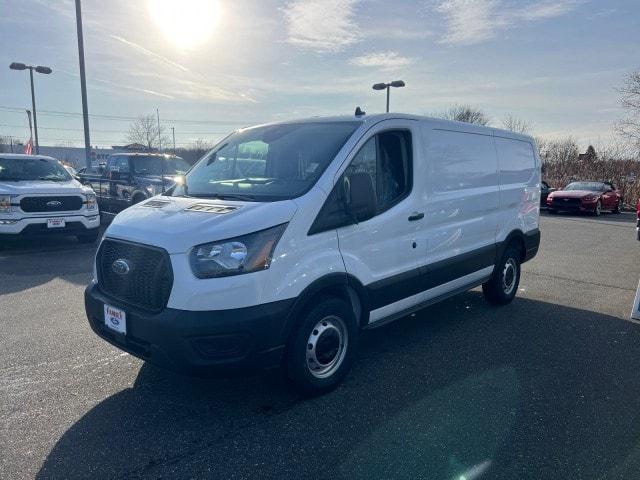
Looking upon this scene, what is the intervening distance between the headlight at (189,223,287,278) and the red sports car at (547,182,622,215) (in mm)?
20112

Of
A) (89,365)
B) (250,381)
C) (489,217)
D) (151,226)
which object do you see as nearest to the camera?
(151,226)

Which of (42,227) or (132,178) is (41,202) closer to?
(42,227)

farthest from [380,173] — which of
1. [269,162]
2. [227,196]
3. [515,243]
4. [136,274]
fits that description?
[515,243]

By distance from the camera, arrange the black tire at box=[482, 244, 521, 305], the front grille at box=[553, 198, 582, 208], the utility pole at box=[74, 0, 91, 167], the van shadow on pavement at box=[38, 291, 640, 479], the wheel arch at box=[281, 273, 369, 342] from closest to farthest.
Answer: the van shadow on pavement at box=[38, 291, 640, 479], the wheel arch at box=[281, 273, 369, 342], the black tire at box=[482, 244, 521, 305], the utility pole at box=[74, 0, 91, 167], the front grille at box=[553, 198, 582, 208]

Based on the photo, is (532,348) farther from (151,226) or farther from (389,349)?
(151,226)

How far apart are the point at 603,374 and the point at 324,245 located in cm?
276

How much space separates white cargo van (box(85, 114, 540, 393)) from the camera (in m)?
3.12

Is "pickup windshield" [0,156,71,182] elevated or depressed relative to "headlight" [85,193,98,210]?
elevated

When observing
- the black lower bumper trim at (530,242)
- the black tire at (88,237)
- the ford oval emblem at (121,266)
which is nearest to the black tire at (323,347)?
the ford oval emblem at (121,266)

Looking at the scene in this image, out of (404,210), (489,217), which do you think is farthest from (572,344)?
(404,210)

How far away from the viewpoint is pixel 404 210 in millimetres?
4238

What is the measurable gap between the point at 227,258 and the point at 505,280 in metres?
4.32

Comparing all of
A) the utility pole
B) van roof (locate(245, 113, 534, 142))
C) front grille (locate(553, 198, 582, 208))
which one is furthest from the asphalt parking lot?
front grille (locate(553, 198, 582, 208))

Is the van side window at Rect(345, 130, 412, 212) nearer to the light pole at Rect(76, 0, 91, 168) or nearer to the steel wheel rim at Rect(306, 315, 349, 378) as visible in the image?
the steel wheel rim at Rect(306, 315, 349, 378)
